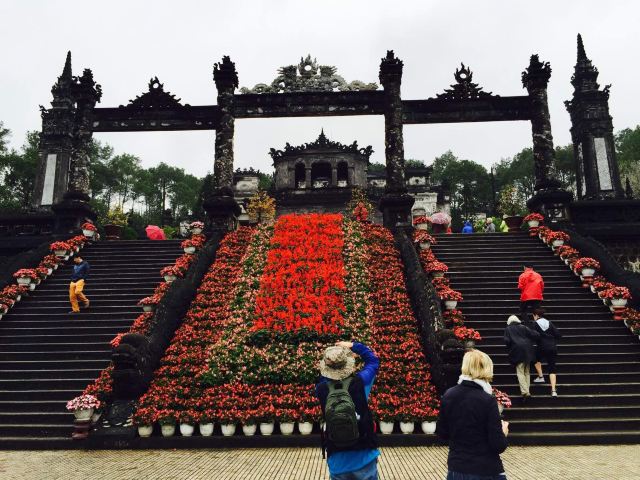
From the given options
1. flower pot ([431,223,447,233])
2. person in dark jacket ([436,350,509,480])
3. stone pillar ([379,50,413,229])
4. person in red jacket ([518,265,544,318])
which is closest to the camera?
person in dark jacket ([436,350,509,480])

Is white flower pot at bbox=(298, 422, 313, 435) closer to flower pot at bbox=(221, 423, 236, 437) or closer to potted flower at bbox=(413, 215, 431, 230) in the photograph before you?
flower pot at bbox=(221, 423, 236, 437)

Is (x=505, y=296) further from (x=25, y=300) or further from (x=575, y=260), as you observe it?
(x=25, y=300)

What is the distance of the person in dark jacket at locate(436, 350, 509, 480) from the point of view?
307 centimetres

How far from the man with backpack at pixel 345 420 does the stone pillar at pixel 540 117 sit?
16.0 meters

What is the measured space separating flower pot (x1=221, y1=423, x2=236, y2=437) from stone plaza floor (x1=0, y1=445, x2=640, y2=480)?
1.22 ft

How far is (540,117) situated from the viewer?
17625 mm

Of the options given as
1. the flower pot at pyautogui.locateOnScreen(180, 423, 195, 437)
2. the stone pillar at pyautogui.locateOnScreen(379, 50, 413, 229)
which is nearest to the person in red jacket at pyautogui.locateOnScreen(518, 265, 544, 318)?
the stone pillar at pyautogui.locateOnScreen(379, 50, 413, 229)

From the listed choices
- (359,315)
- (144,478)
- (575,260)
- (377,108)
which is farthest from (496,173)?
(144,478)

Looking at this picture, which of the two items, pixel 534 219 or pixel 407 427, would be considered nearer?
pixel 407 427

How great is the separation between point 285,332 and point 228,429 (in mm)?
2684

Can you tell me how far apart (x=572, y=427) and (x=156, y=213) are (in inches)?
2571

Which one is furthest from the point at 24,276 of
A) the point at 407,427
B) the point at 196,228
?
the point at 407,427

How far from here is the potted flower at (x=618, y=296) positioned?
10.1 metres

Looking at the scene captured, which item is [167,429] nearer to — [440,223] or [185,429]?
[185,429]
